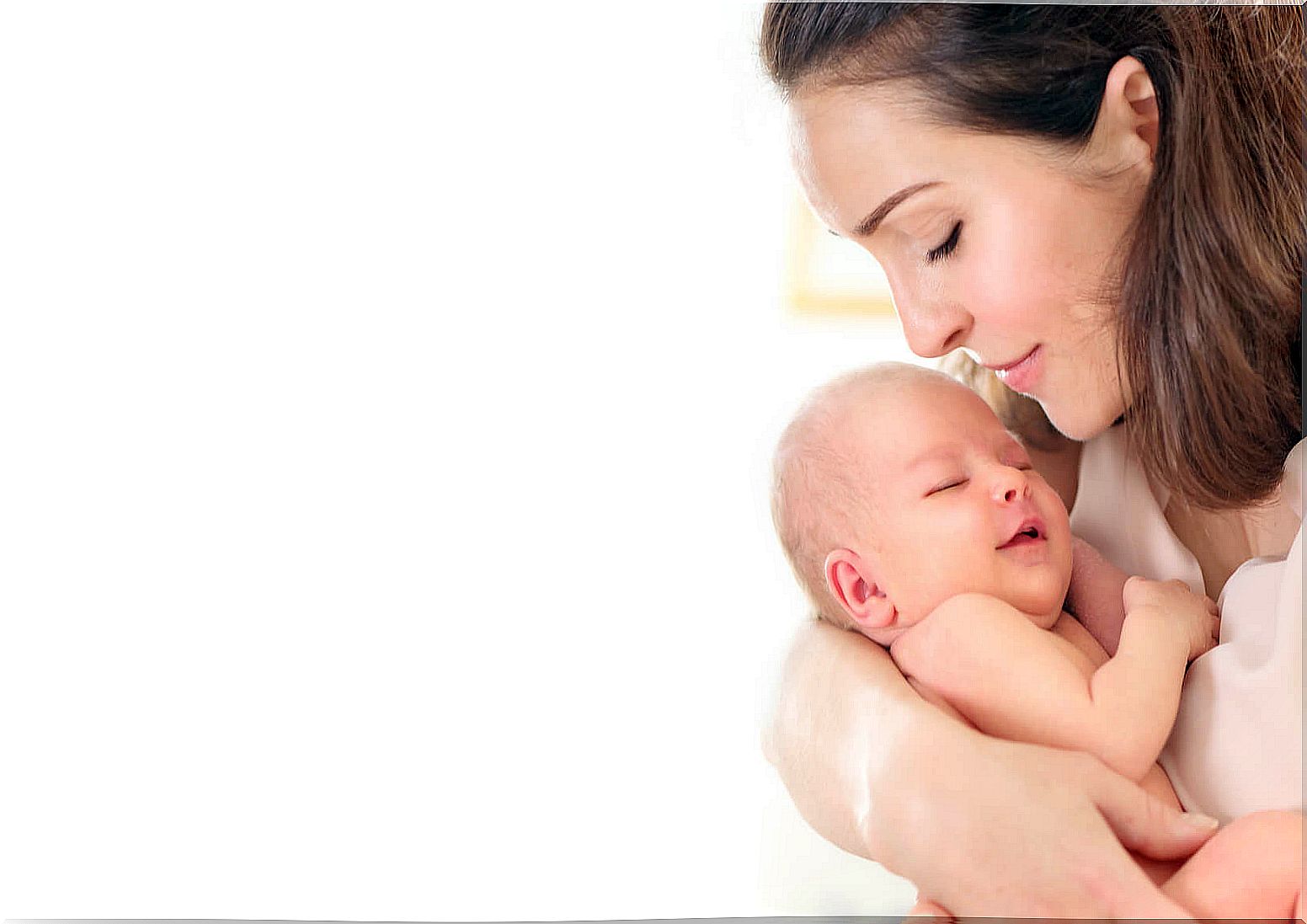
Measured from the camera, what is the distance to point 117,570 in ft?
3.72

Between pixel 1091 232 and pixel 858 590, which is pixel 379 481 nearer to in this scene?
pixel 858 590

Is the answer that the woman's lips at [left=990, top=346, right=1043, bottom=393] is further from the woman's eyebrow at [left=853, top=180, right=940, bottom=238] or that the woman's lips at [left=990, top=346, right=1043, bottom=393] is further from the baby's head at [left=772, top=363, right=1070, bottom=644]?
the woman's eyebrow at [left=853, top=180, right=940, bottom=238]

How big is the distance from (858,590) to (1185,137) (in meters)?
0.40

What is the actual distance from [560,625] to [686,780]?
0.94 ft

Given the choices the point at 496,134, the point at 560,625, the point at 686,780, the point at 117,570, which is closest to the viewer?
the point at 686,780

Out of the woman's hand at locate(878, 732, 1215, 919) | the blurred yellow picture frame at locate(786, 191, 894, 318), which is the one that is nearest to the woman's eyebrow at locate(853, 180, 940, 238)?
the woman's hand at locate(878, 732, 1215, 919)

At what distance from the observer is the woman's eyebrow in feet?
2.59

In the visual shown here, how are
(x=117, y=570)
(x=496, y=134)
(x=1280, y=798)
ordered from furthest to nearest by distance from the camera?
1. (x=496, y=134)
2. (x=117, y=570)
3. (x=1280, y=798)

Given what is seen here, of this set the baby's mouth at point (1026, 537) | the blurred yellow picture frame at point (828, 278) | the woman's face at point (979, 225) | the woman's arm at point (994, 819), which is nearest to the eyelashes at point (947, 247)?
the woman's face at point (979, 225)

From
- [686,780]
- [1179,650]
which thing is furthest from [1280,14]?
[686,780]

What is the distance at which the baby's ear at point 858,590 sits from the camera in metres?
0.85

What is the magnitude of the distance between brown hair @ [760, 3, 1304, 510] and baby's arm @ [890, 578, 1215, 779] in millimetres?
142

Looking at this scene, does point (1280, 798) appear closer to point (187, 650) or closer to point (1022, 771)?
point (1022, 771)

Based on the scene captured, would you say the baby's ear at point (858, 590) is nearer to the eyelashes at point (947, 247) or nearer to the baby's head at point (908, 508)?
the baby's head at point (908, 508)
